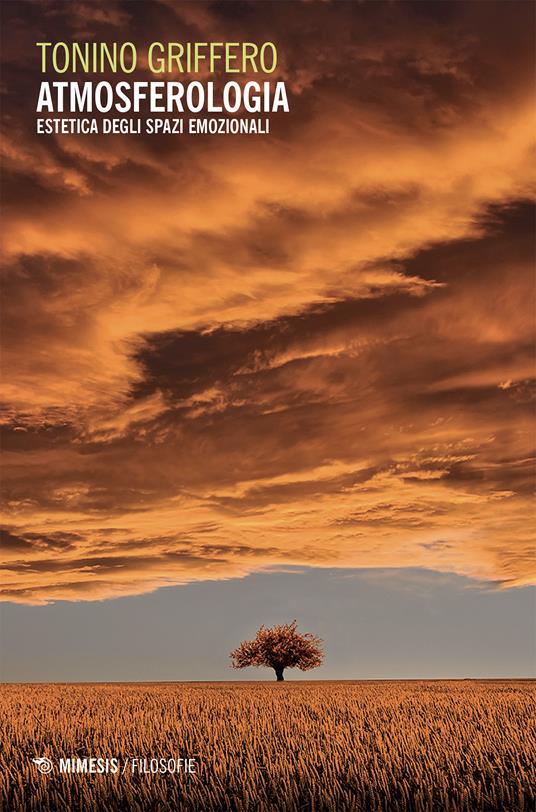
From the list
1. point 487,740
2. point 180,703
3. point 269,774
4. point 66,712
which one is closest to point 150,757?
point 269,774

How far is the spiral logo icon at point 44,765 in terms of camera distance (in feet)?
42.7

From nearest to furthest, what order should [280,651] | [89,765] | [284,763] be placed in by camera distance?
1. [284,763]
2. [89,765]
3. [280,651]

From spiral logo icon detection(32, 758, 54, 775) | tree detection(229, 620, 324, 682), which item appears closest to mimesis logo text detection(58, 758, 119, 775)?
spiral logo icon detection(32, 758, 54, 775)

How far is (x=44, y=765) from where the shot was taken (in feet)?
43.8

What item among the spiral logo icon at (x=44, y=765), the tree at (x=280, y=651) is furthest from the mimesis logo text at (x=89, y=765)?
the tree at (x=280, y=651)

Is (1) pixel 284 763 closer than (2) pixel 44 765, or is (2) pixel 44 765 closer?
(1) pixel 284 763

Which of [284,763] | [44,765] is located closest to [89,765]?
[44,765]

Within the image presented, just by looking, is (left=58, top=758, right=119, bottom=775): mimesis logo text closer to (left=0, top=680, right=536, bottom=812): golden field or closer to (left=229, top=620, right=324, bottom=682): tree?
(left=0, top=680, right=536, bottom=812): golden field

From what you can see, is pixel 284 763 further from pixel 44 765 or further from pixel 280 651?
pixel 280 651

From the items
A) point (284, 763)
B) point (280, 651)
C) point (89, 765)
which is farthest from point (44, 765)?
point (280, 651)

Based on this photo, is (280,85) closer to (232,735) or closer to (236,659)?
(232,735)

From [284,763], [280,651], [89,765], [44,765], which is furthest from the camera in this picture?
[280,651]

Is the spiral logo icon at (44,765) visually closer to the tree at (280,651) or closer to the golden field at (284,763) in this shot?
the golden field at (284,763)

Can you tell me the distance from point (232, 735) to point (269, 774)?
5270mm
